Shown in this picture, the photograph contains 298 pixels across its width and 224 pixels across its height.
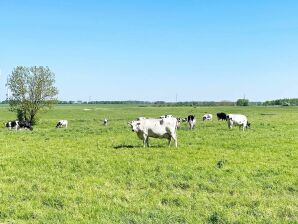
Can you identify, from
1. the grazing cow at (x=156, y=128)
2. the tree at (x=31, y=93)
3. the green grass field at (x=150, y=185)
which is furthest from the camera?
the tree at (x=31, y=93)

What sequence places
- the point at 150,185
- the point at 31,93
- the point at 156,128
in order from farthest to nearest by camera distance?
the point at 31,93 < the point at 156,128 < the point at 150,185

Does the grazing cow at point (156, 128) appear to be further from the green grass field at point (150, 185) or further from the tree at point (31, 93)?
the tree at point (31, 93)

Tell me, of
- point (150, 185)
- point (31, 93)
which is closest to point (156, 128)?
point (150, 185)

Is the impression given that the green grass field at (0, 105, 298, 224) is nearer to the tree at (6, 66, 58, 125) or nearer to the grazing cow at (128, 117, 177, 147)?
the grazing cow at (128, 117, 177, 147)

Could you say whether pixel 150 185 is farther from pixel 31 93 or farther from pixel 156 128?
pixel 31 93

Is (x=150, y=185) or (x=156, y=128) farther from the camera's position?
(x=156, y=128)

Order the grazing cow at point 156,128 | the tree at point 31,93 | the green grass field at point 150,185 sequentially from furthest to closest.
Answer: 1. the tree at point 31,93
2. the grazing cow at point 156,128
3. the green grass field at point 150,185

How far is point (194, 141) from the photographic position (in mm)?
23234

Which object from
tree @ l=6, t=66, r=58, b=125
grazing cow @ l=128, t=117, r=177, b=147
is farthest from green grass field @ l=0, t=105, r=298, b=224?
tree @ l=6, t=66, r=58, b=125

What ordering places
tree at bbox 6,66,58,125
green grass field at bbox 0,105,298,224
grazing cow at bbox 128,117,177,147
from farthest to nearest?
tree at bbox 6,66,58,125, grazing cow at bbox 128,117,177,147, green grass field at bbox 0,105,298,224

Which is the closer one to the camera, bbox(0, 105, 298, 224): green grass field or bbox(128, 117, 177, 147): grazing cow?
bbox(0, 105, 298, 224): green grass field

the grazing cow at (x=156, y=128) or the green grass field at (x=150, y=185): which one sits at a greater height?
the grazing cow at (x=156, y=128)

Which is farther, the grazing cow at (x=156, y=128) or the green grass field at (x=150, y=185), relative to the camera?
the grazing cow at (x=156, y=128)

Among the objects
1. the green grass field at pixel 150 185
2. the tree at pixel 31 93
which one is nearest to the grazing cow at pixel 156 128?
the green grass field at pixel 150 185
